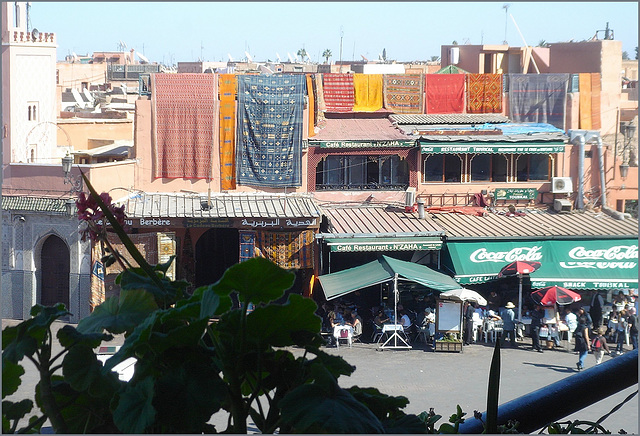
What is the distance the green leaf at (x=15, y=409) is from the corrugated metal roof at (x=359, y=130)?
16581 mm

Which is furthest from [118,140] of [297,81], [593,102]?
[593,102]

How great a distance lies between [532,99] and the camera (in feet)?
68.6

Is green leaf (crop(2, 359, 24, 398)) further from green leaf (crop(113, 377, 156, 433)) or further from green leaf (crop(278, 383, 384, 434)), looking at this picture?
green leaf (crop(278, 383, 384, 434))

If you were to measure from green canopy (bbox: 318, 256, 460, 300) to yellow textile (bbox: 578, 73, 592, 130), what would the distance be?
23.3 feet

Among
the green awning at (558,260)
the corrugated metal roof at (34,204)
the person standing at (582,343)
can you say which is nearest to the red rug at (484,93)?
the green awning at (558,260)

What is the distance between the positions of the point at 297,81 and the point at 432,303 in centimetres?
577

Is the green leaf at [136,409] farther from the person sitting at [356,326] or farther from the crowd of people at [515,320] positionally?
the person sitting at [356,326]

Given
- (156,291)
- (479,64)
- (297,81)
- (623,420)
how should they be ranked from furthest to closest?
(479,64), (297,81), (623,420), (156,291)

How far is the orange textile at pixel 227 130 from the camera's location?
60.0ft

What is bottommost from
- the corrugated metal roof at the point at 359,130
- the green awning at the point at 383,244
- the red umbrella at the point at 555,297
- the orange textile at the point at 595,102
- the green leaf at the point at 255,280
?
the red umbrella at the point at 555,297

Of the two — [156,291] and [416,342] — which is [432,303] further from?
[156,291]

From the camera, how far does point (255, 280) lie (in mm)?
1629

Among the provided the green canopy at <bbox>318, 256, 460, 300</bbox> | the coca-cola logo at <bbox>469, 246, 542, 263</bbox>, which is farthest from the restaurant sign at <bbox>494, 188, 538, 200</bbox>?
the green canopy at <bbox>318, 256, 460, 300</bbox>

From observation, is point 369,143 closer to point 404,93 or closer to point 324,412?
point 404,93
